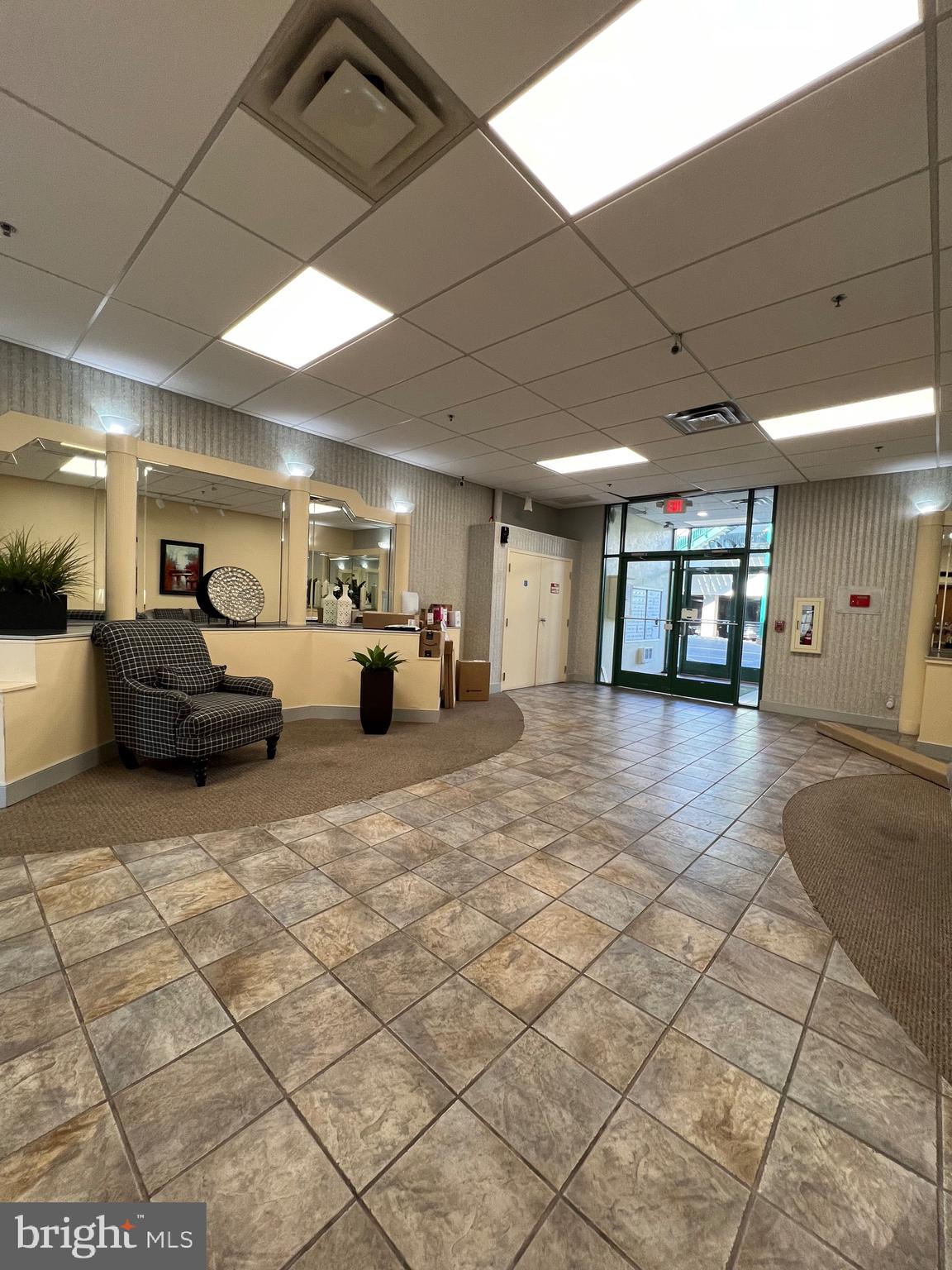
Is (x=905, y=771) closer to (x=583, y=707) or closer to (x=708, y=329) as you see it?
(x=583, y=707)

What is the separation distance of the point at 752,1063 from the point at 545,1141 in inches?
26.9

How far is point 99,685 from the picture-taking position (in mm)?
3830

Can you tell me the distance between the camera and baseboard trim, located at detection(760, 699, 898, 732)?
249 inches

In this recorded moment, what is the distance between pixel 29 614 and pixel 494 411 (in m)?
3.92

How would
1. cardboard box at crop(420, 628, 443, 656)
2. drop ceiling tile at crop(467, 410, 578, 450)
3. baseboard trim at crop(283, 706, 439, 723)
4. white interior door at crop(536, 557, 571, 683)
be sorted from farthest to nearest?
white interior door at crop(536, 557, 571, 683), cardboard box at crop(420, 628, 443, 656), baseboard trim at crop(283, 706, 439, 723), drop ceiling tile at crop(467, 410, 578, 450)

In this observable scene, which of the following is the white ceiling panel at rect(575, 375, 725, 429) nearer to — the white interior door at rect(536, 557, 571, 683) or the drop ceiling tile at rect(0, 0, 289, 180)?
the drop ceiling tile at rect(0, 0, 289, 180)

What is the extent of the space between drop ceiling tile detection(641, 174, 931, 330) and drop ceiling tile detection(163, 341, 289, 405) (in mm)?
2864

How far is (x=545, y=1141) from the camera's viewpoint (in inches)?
49.4

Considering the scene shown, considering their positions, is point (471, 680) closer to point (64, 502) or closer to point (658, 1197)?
point (64, 502)

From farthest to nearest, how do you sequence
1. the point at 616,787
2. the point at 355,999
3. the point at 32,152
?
the point at 616,787 < the point at 32,152 < the point at 355,999

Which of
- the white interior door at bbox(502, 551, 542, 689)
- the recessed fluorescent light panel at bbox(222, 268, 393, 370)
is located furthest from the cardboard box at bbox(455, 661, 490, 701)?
the recessed fluorescent light panel at bbox(222, 268, 393, 370)

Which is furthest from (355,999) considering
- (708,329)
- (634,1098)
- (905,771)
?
(905,771)

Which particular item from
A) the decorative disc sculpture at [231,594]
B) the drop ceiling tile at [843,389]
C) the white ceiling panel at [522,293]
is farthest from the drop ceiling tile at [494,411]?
the decorative disc sculpture at [231,594]

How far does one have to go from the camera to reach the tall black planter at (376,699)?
16.3 feet
